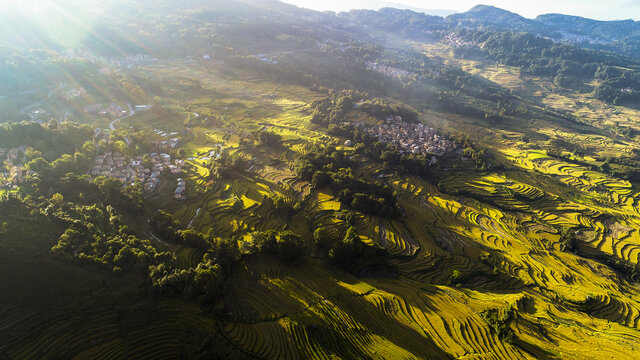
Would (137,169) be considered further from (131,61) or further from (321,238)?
(131,61)

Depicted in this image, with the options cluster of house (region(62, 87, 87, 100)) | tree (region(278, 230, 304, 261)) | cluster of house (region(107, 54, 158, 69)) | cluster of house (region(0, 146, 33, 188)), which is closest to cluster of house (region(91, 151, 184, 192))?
cluster of house (region(0, 146, 33, 188))

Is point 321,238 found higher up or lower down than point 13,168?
lower down

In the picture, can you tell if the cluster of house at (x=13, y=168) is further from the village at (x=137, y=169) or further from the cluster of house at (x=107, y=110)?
the cluster of house at (x=107, y=110)

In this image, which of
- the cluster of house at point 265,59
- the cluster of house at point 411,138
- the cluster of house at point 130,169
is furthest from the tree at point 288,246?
the cluster of house at point 265,59

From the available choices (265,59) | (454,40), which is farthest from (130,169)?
(454,40)

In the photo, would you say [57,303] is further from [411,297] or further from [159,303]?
[411,297]

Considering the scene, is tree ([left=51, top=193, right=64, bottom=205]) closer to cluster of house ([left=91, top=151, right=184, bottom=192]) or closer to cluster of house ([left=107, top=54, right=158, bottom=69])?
cluster of house ([left=91, top=151, right=184, bottom=192])

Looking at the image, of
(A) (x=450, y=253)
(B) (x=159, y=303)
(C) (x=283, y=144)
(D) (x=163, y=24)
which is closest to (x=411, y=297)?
(A) (x=450, y=253)
